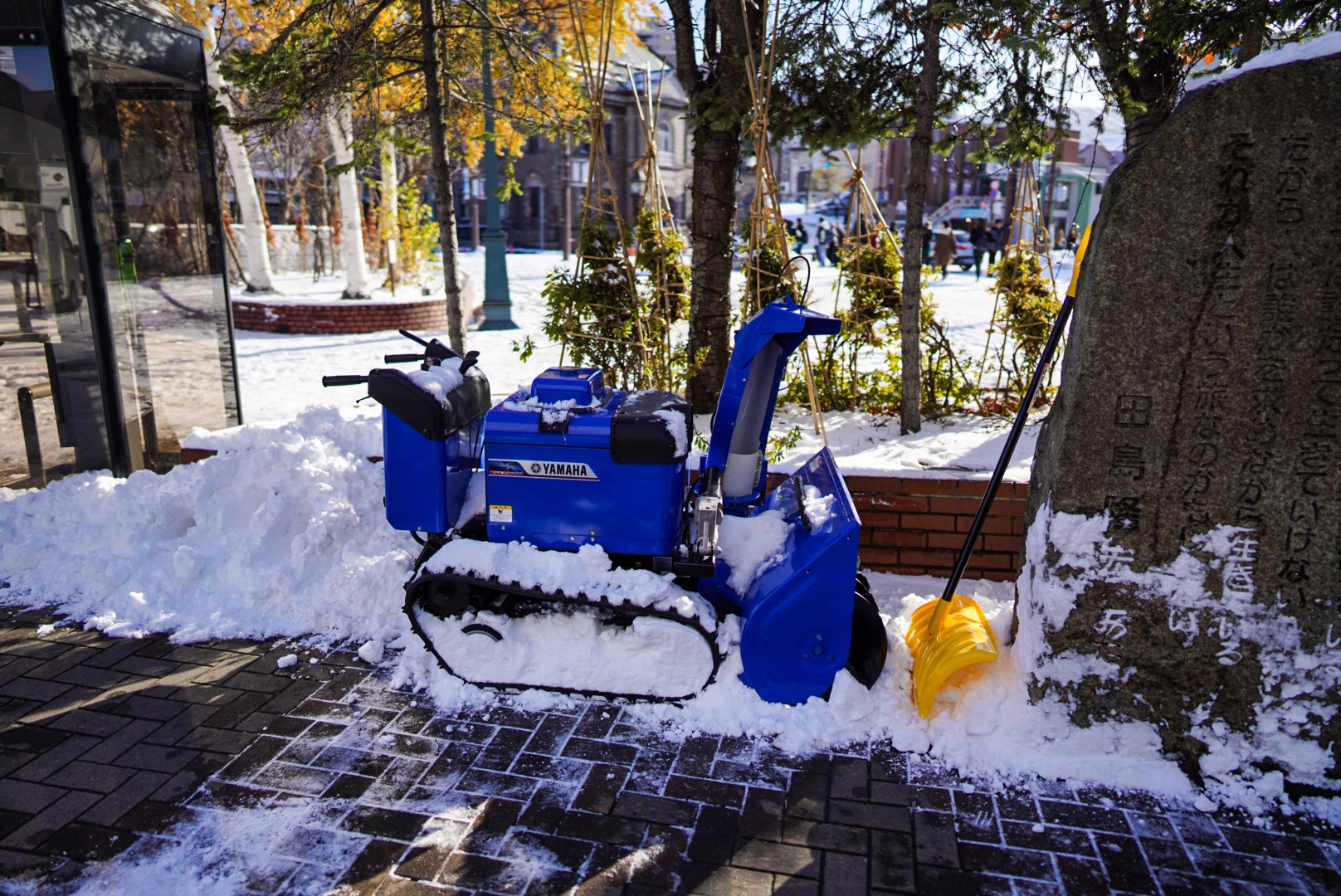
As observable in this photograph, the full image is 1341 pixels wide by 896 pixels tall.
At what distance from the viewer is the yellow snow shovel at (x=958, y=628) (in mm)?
3453

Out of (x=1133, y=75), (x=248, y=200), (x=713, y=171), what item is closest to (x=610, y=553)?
(x=713, y=171)

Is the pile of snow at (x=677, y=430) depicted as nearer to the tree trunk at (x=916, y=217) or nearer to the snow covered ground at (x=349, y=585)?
the snow covered ground at (x=349, y=585)

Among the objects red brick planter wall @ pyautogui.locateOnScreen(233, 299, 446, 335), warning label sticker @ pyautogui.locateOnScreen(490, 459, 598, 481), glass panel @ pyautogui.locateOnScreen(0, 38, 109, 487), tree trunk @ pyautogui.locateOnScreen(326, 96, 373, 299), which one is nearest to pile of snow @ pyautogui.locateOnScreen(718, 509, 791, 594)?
warning label sticker @ pyautogui.locateOnScreen(490, 459, 598, 481)

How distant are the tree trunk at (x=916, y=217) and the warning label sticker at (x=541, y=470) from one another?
2862 millimetres

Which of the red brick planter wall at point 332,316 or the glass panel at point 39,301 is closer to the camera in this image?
the glass panel at point 39,301

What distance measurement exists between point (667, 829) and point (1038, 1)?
4.66 metres

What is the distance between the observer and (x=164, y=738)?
11.1 feet

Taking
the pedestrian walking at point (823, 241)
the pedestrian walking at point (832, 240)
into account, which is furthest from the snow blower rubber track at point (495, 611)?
the pedestrian walking at point (823, 241)

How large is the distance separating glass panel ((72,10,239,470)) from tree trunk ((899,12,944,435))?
15.4ft

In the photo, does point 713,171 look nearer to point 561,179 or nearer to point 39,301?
point 39,301

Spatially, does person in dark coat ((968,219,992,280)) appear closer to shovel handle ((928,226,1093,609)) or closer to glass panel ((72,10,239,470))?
glass panel ((72,10,239,470))

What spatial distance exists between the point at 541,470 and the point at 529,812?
130 centimetres

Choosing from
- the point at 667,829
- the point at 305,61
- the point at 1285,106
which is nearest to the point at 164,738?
the point at 667,829

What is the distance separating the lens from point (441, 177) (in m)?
6.74
